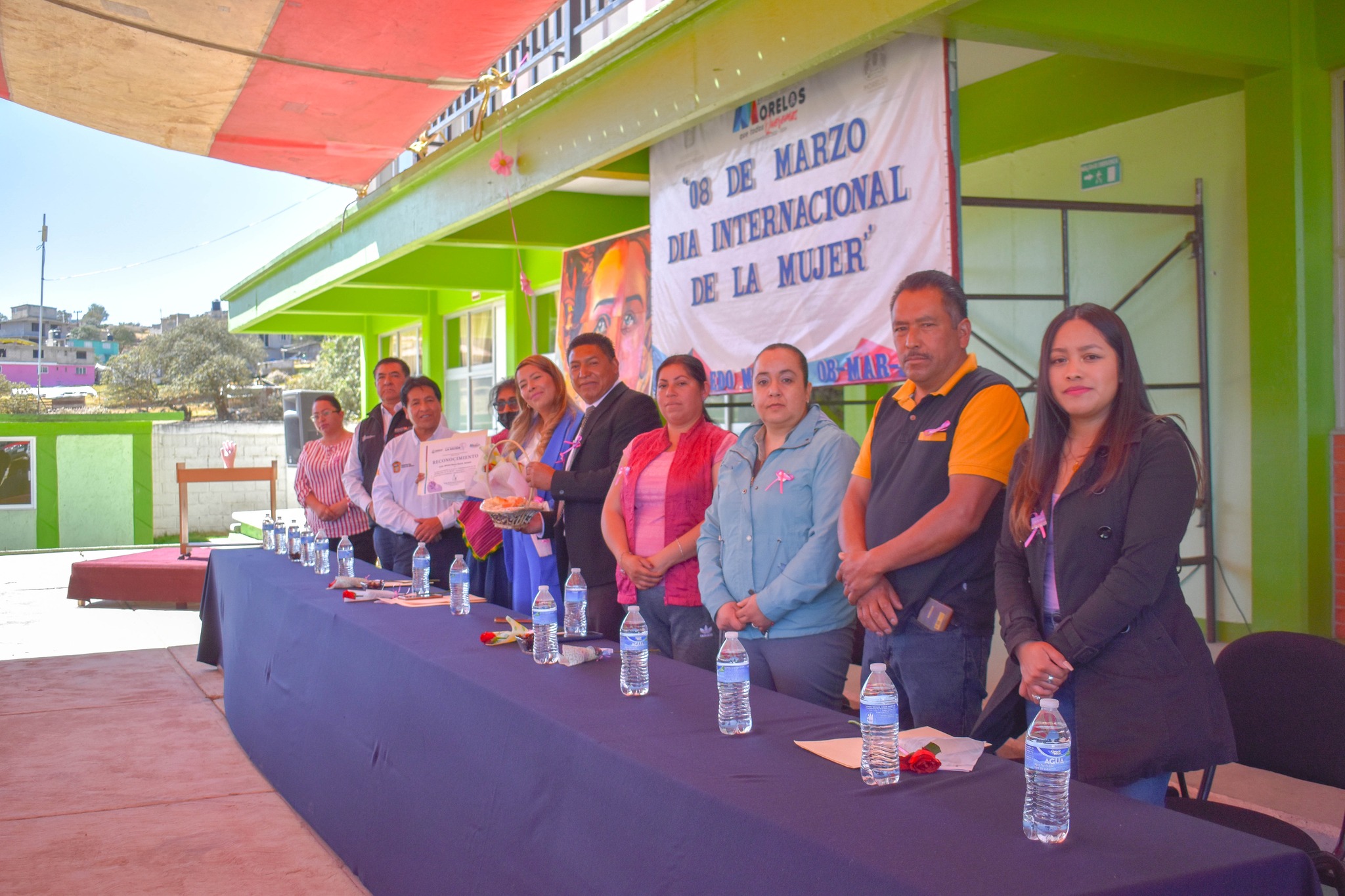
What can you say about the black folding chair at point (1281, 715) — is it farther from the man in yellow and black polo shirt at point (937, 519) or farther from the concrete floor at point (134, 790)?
the concrete floor at point (134, 790)

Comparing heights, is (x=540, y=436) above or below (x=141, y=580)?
above

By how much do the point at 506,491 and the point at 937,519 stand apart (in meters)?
1.89

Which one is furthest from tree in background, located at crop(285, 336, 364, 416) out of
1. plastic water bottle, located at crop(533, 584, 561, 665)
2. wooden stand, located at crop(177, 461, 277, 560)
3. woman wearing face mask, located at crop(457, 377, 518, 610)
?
plastic water bottle, located at crop(533, 584, 561, 665)

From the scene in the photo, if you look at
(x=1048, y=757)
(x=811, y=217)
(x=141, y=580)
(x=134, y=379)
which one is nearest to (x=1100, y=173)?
(x=811, y=217)

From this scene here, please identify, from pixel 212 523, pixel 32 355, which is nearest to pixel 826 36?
pixel 212 523

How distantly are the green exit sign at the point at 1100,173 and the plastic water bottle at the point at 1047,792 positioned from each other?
16.9 feet

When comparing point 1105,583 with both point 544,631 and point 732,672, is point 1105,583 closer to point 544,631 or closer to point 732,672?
point 732,672

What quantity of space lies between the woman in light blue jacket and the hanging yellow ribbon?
3.71 m

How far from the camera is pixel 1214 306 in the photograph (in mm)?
5457

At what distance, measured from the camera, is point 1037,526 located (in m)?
2.20

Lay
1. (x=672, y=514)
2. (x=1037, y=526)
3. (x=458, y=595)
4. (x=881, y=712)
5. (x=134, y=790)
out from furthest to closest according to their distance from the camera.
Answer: (x=134, y=790) < (x=458, y=595) < (x=672, y=514) < (x=1037, y=526) < (x=881, y=712)

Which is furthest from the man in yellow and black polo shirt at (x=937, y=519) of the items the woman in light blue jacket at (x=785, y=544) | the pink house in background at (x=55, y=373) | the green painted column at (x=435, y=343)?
the pink house in background at (x=55, y=373)

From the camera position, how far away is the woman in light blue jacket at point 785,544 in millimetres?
2848

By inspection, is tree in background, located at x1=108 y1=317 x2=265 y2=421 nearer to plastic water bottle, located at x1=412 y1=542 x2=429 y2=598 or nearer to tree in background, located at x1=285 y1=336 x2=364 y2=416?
tree in background, located at x1=285 y1=336 x2=364 y2=416
